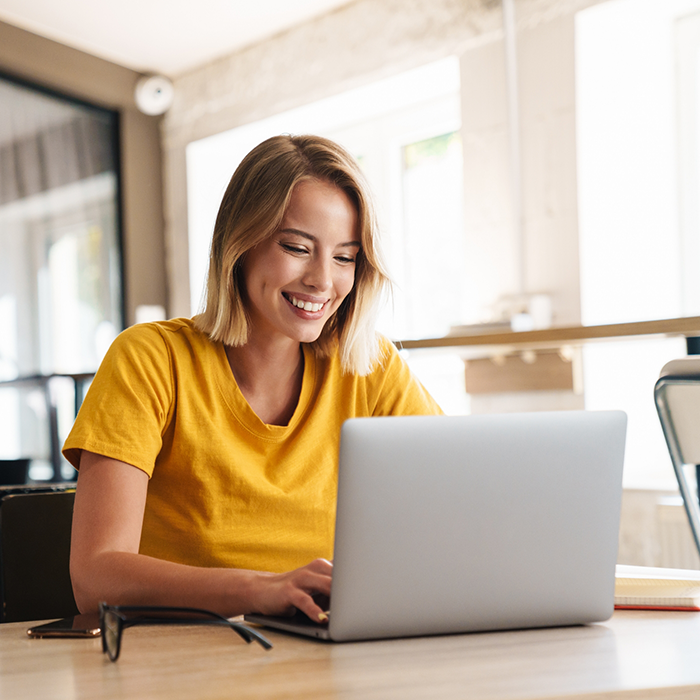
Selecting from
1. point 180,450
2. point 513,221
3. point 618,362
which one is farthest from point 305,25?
point 180,450

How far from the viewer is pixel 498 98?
3.04m

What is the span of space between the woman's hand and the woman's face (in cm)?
55

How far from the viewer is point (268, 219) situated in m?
1.27

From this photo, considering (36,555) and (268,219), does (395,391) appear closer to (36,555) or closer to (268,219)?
(268,219)

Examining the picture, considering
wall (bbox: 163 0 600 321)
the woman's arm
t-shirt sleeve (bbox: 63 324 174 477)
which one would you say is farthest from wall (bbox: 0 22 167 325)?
the woman's arm

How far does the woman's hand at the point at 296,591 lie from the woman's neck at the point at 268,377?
1.57ft

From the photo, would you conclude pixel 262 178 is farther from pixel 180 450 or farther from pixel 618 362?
pixel 618 362

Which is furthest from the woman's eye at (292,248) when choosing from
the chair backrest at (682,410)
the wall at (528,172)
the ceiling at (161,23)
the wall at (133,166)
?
the wall at (133,166)

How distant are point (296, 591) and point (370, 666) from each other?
146mm

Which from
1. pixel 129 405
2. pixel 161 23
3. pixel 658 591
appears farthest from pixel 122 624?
pixel 161 23

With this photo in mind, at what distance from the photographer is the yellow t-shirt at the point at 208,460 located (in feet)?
3.74

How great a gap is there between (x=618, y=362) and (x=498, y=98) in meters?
1.06

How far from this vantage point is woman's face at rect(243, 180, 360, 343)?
1290 mm

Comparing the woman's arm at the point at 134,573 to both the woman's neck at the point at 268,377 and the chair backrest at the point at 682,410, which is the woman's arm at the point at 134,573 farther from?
the chair backrest at the point at 682,410
